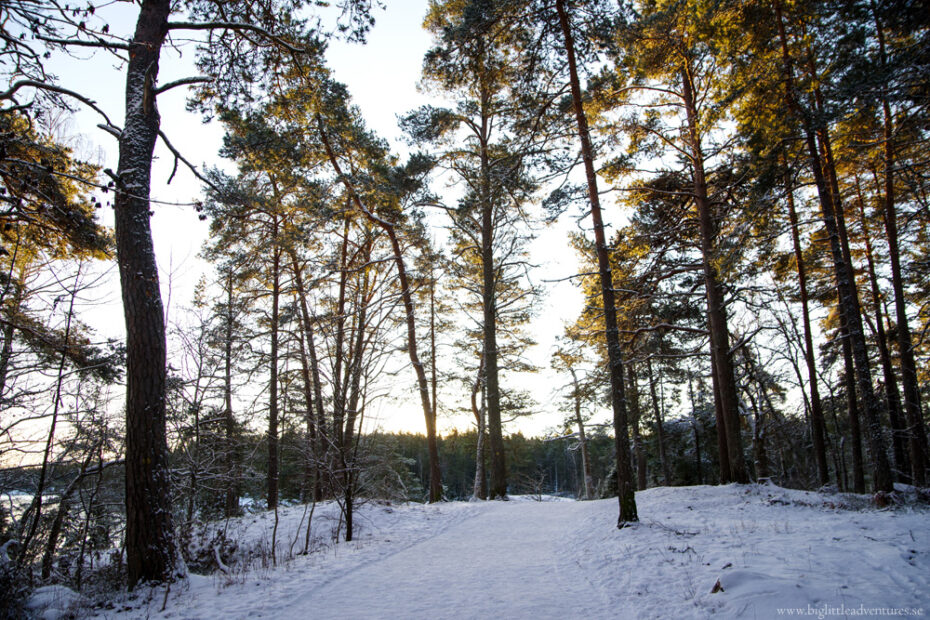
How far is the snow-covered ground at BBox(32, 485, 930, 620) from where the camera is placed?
330 centimetres

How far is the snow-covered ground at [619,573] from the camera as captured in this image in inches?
130

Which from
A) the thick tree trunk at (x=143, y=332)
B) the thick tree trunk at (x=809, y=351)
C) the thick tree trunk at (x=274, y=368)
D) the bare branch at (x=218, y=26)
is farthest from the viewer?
the thick tree trunk at (x=809, y=351)

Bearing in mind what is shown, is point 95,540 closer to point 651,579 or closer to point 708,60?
point 651,579

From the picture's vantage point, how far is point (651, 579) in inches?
170

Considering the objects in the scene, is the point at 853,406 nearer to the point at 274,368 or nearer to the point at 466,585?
the point at 466,585

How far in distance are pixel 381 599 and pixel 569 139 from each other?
8.13 m

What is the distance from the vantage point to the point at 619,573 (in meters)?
4.76

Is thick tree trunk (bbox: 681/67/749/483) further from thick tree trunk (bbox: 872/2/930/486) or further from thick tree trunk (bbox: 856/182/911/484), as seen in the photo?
thick tree trunk (bbox: 872/2/930/486)

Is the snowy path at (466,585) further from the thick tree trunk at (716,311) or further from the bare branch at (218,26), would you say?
the bare branch at (218,26)

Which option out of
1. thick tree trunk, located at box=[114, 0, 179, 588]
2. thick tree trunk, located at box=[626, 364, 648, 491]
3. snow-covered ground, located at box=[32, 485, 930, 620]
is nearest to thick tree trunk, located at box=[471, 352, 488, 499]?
thick tree trunk, located at box=[626, 364, 648, 491]

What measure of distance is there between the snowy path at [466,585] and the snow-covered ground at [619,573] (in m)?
0.02

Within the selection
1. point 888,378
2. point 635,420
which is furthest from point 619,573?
point 635,420

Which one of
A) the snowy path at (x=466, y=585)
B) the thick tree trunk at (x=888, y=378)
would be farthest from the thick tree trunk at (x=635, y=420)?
the snowy path at (x=466, y=585)

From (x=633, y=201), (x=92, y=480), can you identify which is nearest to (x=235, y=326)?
(x=92, y=480)
